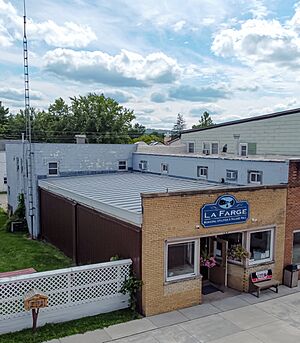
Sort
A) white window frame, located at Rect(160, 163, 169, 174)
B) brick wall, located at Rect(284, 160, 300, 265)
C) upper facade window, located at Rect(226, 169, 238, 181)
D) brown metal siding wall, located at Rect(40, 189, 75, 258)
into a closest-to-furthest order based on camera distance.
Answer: brick wall, located at Rect(284, 160, 300, 265) < brown metal siding wall, located at Rect(40, 189, 75, 258) < upper facade window, located at Rect(226, 169, 238, 181) < white window frame, located at Rect(160, 163, 169, 174)

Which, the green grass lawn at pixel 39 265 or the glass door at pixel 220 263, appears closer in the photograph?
the green grass lawn at pixel 39 265

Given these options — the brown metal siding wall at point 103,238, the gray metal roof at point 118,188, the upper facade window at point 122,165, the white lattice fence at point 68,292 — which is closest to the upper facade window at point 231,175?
the gray metal roof at point 118,188

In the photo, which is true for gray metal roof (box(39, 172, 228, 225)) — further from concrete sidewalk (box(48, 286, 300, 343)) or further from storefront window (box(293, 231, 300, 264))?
storefront window (box(293, 231, 300, 264))

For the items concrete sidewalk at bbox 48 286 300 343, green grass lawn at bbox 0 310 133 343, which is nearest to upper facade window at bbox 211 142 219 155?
concrete sidewalk at bbox 48 286 300 343

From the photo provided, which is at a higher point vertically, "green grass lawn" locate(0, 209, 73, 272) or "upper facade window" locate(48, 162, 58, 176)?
"upper facade window" locate(48, 162, 58, 176)

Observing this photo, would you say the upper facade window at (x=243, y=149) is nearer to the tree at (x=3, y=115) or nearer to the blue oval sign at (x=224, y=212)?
the blue oval sign at (x=224, y=212)

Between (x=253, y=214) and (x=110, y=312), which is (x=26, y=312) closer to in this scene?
(x=110, y=312)
